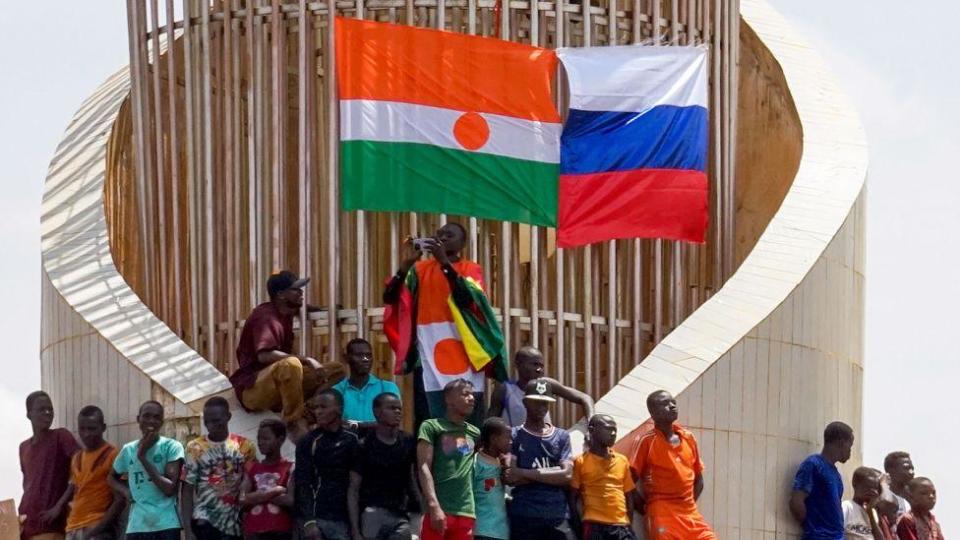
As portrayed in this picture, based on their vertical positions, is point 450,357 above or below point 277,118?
below

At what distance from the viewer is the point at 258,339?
22.0m

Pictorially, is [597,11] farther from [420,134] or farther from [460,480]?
[460,480]

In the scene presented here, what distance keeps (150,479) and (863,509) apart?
5009 millimetres

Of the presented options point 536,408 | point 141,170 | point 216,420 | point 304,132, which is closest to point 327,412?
point 216,420

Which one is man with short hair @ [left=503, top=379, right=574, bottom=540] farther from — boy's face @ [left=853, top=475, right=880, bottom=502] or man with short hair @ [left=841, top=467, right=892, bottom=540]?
boy's face @ [left=853, top=475, right=880, bottom=502]

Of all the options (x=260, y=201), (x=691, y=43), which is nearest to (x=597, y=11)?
(x=691, y=43)

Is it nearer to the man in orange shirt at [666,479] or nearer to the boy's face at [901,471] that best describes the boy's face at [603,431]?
the man in orange shirt at [666,479]

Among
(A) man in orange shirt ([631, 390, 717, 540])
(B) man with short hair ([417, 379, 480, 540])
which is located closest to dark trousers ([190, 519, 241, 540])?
(B) man with short hair ([417, 379, 480, 540])

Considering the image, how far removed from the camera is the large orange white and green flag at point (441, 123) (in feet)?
79.1

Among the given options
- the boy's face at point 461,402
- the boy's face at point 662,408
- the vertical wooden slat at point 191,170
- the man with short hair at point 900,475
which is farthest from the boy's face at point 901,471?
the vertical wooden slat at point 191,170

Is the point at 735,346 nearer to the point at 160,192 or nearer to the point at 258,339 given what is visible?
the point at 258,339

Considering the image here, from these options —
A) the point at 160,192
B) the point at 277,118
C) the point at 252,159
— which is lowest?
the point at 160,192

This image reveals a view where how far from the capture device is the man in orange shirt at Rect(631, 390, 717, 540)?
21.4 metres

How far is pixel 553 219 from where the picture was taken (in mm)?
24406
